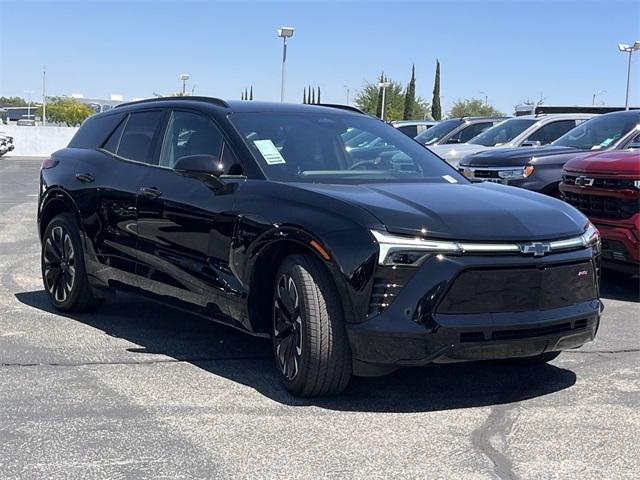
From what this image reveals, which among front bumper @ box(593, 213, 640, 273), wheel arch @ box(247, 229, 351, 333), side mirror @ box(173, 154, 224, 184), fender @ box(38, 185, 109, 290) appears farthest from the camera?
front bumper @ box(593, 213, 640, 273)

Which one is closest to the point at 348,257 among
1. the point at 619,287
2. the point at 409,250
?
the point at 409,250

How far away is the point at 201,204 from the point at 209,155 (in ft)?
1.06

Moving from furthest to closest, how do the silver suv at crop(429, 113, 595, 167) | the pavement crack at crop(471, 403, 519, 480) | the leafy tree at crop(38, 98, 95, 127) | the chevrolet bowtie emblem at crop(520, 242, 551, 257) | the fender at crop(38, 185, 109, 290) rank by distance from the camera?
the leafy tree at crop(38, 98, 95, 127) < the silver suv at crop(429, 113, 595, 167) < the fender at crop(38, 185, 109, 290) < the chevrolet bowtie emblem at crop(520, 242, 551, 257) < the pavement crack at crop(471, 403, 519, 480)

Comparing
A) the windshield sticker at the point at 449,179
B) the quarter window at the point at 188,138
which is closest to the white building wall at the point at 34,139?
the quarter window at the point at 188,138

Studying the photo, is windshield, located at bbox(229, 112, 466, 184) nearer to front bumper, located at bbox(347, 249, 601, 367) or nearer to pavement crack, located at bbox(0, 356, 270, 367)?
front bumper, located at bbox(347, 249, 601, 367)

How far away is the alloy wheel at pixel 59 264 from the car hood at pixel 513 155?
220 inches

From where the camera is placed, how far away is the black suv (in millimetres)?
4152

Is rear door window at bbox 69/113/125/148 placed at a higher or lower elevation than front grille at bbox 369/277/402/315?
higher

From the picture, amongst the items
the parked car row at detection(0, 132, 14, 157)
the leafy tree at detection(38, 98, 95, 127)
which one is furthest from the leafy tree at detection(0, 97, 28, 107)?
the parked car row at detection(0, 132, 14, 157)

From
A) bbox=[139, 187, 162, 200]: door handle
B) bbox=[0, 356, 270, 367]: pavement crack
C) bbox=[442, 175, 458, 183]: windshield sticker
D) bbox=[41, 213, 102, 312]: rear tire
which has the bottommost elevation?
bbox=[0, 356, 270, 367]: pavement crack

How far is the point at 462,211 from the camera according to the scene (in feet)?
14.4

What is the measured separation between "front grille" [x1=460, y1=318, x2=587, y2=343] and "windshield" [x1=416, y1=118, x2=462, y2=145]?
1275 cm

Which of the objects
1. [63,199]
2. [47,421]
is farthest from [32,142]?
[47,421]

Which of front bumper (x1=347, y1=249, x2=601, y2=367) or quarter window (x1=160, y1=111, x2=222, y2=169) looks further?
quarter window (x1=160, y1=111, x2=222, y2=169)
